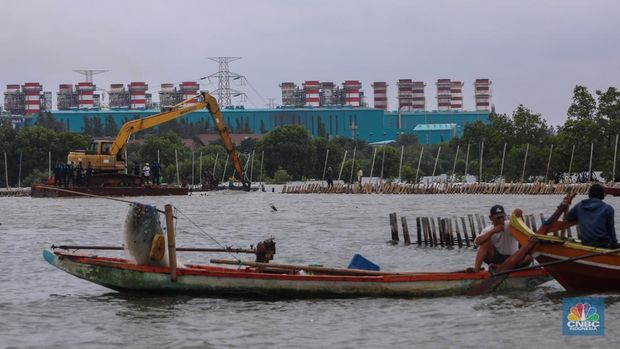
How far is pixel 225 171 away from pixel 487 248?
11437cm

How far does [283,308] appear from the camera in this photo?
81.5 ft

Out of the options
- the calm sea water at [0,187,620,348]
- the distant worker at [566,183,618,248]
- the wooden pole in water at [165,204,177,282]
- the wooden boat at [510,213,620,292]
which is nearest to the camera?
the calm sea water at [0,187,620,348]

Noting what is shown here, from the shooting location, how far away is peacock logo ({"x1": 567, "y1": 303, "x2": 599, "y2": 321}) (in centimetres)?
2248

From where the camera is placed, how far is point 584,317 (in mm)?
22688

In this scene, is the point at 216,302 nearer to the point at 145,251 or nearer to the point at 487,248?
the point at 145,251

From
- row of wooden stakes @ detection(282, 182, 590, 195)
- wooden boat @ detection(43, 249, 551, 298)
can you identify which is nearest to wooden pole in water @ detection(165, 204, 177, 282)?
wooden boat @ detection(43, 249, 551, 298)

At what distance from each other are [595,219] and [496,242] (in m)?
2.05

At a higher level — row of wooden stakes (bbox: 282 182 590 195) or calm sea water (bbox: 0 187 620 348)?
row of wooden stakes (bbox: 282 182 590 195)

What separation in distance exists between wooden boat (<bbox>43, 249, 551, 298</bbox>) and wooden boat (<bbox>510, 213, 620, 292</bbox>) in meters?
0.71

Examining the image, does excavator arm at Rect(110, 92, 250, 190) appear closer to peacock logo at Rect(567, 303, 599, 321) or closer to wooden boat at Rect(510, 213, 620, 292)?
wooden boat at Rect(510, 213, 620, 292)

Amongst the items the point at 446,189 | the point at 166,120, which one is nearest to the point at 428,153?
the point at 446,189

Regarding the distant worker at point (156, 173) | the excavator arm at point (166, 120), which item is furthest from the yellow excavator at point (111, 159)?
the distant worker at point (156, 173)

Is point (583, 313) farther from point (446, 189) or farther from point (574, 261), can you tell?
point (446, 189)

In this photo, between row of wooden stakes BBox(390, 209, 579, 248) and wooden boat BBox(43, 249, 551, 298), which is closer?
wooden boat BBox(43, 249, 551, 298)
